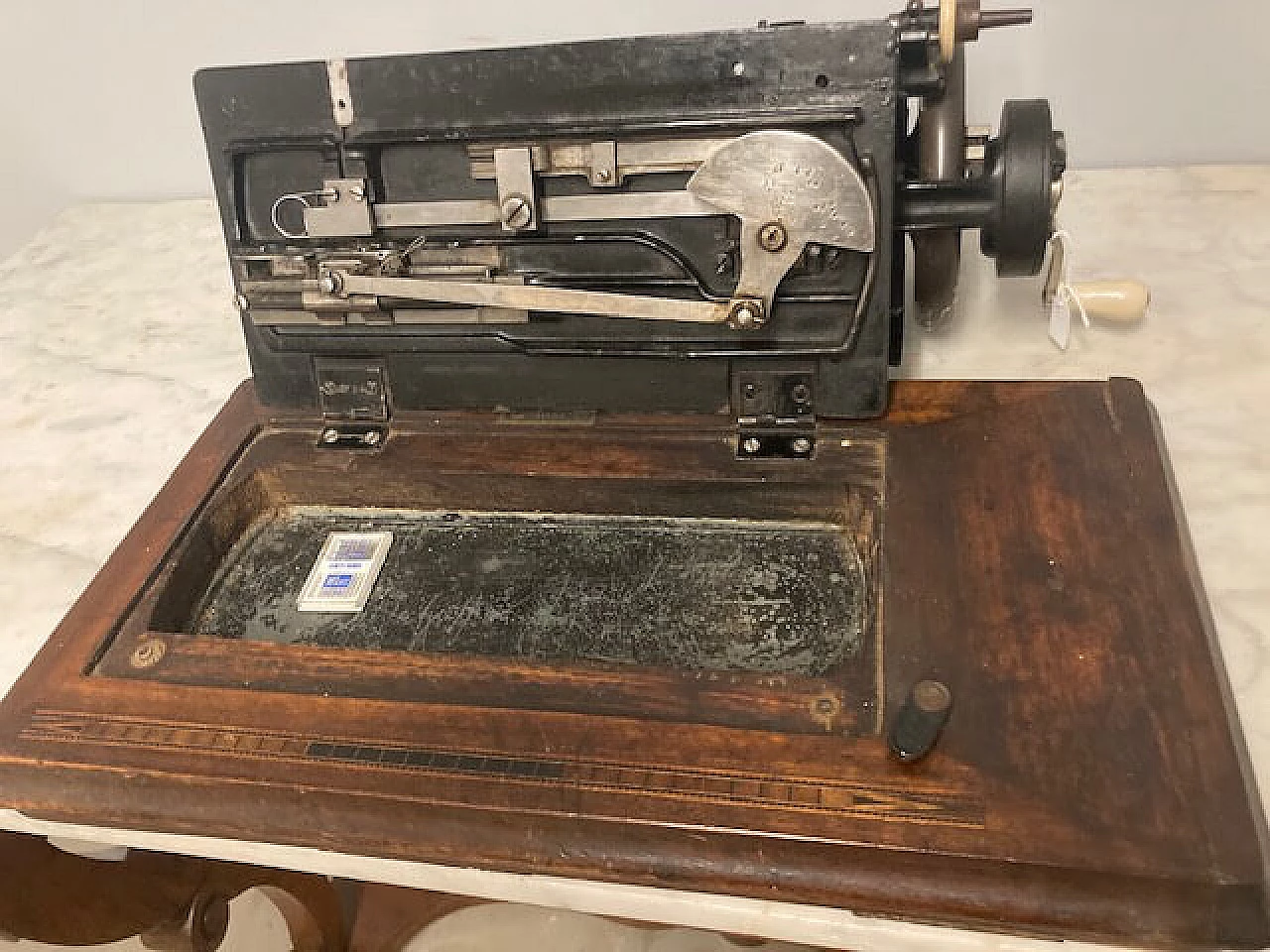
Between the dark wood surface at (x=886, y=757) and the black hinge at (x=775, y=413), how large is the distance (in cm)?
7

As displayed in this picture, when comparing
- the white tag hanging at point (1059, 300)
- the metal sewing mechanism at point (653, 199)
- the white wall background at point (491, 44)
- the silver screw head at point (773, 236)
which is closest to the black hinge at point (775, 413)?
the metal sewing mechanism at point (653, 199)

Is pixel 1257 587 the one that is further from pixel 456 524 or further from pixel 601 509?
pixel 456 524

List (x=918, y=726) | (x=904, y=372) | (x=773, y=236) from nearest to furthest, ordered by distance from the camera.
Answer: (x=918, y=726)
(x=773, y=236)
(x=904, y=372)

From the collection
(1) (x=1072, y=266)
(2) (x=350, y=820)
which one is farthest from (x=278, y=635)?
(1) (x=1072, y=266)

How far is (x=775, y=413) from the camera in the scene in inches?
38.5

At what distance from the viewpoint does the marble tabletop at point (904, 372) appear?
746mm

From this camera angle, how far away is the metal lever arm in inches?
36.0

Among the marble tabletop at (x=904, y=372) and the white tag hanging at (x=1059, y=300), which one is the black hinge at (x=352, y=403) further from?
the white tag hanging at (x=1059, y=300)

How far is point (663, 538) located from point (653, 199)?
0.89 ft

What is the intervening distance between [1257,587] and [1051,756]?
277 mm

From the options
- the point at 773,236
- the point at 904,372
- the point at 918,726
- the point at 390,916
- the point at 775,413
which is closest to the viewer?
the point at 918,726

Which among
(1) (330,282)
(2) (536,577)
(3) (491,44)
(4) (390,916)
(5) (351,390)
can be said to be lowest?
(4) (390,916)

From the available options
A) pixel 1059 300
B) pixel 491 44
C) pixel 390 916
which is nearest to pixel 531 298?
pixel 1059 300

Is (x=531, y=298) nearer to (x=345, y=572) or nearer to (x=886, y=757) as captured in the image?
(x=345, y=572)
